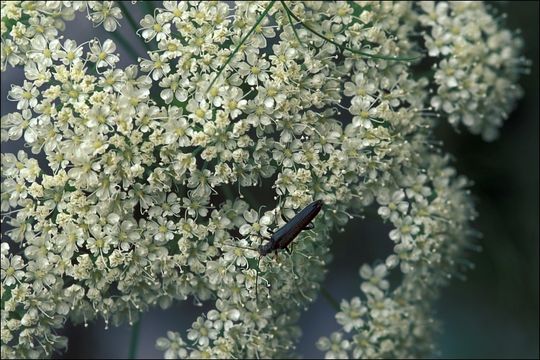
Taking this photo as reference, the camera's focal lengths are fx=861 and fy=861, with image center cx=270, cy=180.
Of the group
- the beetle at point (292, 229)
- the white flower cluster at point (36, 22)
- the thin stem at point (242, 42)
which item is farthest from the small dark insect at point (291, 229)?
the white flower cluster at point (36, 22)

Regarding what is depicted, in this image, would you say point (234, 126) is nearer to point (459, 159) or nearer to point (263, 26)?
point (263, 26)

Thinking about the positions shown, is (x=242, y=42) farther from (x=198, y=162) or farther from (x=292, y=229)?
(x=292, y=229)

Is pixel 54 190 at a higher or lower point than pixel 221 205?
higher

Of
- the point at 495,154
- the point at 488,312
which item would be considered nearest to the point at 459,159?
the point at 495,154

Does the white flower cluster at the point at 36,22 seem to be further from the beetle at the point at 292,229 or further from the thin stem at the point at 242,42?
the beetle at the point at 292,229

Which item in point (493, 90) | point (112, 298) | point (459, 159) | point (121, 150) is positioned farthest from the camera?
point (459, 159)

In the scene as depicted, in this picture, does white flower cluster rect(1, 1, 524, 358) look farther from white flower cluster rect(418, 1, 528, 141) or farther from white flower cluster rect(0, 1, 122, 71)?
white flower cluster rect(418, 1, 528, 141)
